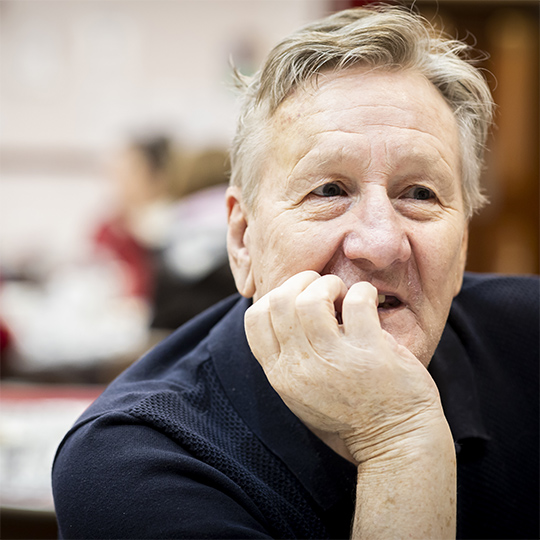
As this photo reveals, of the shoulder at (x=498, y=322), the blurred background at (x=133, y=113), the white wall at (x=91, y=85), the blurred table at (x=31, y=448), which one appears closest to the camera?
the shoulder at (x=498, y=322)

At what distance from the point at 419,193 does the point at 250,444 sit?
1.83ft

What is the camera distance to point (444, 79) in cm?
122

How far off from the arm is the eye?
18 cm

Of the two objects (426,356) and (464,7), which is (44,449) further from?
(464,7)

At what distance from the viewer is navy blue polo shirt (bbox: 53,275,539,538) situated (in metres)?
0.98

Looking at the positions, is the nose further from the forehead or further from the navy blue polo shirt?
the navy blue polo shirt

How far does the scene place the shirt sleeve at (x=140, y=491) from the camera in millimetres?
949

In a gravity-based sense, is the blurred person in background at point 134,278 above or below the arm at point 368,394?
below

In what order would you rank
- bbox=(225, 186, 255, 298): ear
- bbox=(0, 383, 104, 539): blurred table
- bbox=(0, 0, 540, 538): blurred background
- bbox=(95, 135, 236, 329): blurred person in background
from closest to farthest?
bbox=(225, 186, 255, 298): ear → bbox=(0, 383, 104, 539): blurred table → bbox=(95, 135, 236, 329): blurred person in background → bbox=(0, 0, 540, 538): blurred background

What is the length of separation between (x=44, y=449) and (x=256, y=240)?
4.18ft

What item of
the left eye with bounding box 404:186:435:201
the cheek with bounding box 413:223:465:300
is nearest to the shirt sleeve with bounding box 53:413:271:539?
the cheek with bounding box 413:223:465:300


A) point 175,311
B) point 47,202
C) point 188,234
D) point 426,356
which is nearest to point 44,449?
point 175,311

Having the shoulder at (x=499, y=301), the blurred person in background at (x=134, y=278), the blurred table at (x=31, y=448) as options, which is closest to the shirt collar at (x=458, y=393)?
the shoulder at (x=499, y=301)

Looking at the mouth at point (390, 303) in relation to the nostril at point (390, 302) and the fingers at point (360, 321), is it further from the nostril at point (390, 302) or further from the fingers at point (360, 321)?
the fingers at point (360, 321)
